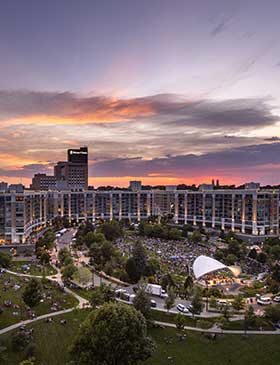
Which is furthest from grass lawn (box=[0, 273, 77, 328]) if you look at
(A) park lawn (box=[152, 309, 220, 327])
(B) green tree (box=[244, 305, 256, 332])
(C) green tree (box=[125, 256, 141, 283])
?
(B) green tree (box=[244, 305, 256, 332])

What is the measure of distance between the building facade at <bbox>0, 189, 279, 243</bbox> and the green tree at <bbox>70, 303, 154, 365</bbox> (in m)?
47.5

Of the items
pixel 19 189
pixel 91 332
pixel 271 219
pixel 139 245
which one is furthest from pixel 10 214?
pixel 271 219

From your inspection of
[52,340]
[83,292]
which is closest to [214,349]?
[52,340]

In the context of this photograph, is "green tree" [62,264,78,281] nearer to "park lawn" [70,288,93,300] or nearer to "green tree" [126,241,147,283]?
"park lawn" [70,288,93,300]

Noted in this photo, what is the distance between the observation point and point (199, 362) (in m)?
23.5

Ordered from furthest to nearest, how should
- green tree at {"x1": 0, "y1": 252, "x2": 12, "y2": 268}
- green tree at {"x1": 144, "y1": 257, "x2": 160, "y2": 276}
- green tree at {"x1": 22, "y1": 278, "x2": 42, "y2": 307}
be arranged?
green tree at {"x1": 0, "y1": 252, "x2": 12, "y2": 268}, green tree at {"x1": 144, "y1": 257, "x2": 160, "y2": 276}, green tree at {"x1": 22, "y1": 278, "x2": 42, "y2": 307}

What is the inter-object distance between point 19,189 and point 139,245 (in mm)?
39463

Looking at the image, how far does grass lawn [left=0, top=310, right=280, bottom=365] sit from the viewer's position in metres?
23.5

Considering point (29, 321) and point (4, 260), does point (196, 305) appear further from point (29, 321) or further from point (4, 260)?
point (4, 260)

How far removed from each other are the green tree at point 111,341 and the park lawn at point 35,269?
25586 millimetres

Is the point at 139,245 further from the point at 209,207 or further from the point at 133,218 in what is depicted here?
the point at 133,218

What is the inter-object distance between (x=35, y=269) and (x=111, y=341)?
30.3 m

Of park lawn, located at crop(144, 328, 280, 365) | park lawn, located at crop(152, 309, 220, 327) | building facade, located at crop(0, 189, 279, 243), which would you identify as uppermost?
building facade, located at crop(0, 189, 279, 243)

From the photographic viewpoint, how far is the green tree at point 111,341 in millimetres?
19141
